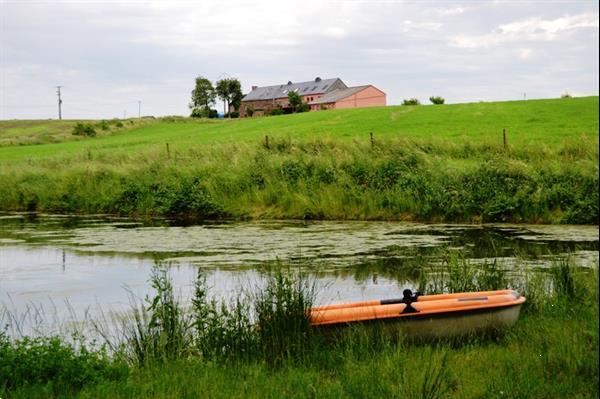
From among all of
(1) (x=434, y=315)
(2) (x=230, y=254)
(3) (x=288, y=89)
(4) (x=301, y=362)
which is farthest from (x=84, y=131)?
(4) (x=301, y=362)

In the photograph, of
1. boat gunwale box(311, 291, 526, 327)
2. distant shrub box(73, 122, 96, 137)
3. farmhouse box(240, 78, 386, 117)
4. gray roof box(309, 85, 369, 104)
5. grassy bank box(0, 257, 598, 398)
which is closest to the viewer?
grassy bank box(0, 257, 598, 398)

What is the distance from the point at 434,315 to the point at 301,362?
157cm

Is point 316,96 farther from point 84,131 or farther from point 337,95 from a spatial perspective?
point 84,131

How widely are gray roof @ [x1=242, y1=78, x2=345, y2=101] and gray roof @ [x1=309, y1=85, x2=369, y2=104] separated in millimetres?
5261

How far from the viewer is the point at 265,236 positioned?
18.5m

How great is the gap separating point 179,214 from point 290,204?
13.2 ft

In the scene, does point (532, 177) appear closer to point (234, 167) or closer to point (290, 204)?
point (290, 204)

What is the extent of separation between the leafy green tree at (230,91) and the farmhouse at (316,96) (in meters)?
1.25

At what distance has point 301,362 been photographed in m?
6.83

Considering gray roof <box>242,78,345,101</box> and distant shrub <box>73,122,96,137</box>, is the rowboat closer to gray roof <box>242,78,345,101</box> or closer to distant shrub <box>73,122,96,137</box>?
distant shrub <box>73,122,96,137</box>

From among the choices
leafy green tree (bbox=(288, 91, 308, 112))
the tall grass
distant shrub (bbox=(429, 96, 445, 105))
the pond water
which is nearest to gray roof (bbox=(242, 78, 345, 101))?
leafy green tree (bbox=(288, 91, 308, 112))

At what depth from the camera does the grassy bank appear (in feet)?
18.8

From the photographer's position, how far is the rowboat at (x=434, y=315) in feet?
24.5

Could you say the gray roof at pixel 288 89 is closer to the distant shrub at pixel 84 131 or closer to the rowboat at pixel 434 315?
the distant shrub at pixel 84 131
